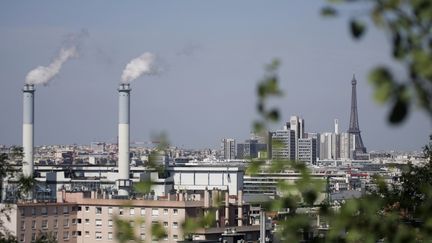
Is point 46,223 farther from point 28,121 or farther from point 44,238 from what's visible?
point 44,238

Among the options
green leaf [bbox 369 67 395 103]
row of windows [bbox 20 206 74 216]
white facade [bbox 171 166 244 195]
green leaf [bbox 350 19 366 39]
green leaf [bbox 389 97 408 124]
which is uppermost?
green leaf [bbox 350 19 366 39]

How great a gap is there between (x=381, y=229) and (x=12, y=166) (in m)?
11.6

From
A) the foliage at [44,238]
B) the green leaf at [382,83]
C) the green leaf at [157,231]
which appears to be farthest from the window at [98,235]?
the green leaf at [382,83]

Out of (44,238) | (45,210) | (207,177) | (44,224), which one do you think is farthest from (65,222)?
(44,238)

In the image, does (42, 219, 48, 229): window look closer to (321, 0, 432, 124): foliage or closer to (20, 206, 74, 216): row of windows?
(20, 206, 74, 216): row of windows

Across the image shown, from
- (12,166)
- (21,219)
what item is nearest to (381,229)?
(12,166)

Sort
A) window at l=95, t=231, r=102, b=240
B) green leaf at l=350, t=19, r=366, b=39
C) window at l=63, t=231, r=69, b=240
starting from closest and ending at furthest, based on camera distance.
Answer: green leaf at l=350, t=19, r=366, b=39 < window at l=63, t=231, r=69, b=240 < window at l=95, t=231, r=102, b=240

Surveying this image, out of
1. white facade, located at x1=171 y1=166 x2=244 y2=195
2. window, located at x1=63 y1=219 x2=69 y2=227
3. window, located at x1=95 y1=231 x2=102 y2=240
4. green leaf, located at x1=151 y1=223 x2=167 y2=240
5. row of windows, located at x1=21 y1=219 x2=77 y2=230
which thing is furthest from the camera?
white facade, located at x1=171 y1=166 x2=244 y2=195

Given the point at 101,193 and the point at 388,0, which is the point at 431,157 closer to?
the point at 388,0

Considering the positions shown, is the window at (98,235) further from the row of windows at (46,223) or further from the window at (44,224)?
the window at (44,224)

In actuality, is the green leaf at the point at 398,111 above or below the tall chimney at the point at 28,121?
below

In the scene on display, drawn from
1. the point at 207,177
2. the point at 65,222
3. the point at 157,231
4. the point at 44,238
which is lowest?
the point at 65,222

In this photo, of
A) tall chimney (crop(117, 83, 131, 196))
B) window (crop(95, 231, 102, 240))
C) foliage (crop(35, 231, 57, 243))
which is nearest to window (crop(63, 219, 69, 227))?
window (crop(95, 231, 102, 240))

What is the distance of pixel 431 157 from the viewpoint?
19484 millimetres
